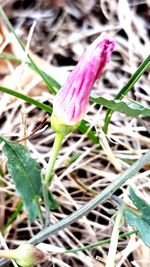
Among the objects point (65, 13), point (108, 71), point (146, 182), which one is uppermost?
point (65, 13)

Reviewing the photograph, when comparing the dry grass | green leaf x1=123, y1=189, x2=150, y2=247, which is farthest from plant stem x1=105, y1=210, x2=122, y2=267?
the dry grass

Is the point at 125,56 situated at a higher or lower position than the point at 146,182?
higher

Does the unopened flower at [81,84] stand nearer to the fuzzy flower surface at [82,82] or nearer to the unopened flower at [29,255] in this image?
the fuzzy flower surface at [82,82]

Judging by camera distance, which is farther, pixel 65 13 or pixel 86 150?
pixel 65 13

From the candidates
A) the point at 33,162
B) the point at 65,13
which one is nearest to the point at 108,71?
the point at 65,13

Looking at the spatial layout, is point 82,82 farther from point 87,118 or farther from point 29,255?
point 87,118

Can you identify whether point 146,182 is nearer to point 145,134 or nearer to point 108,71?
point 145,134

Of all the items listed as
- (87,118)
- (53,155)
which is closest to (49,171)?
(53,155)
